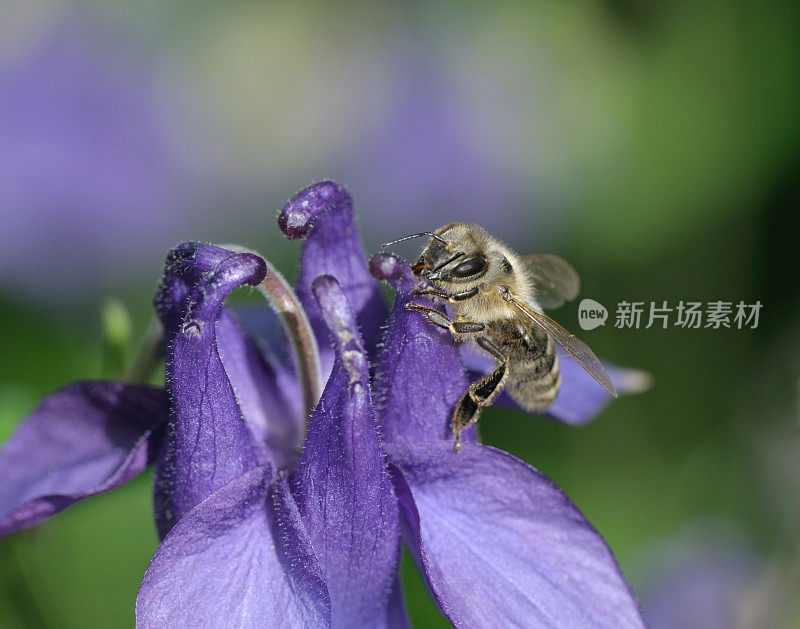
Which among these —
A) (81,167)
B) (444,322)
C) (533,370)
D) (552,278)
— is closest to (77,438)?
(444,322)

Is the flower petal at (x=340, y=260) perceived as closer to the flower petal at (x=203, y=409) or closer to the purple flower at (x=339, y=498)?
the purple flower at (x=339, y=498)

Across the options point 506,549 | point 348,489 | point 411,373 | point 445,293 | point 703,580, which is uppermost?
point 445,293

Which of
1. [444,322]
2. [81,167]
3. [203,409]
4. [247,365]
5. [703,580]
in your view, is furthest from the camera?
[81,167]

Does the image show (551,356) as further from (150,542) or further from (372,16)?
(372,16)

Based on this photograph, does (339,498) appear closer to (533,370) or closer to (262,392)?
(262,392)

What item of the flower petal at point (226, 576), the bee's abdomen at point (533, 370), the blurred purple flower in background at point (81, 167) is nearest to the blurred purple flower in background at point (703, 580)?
the bee's abdomen at point (533, 370)

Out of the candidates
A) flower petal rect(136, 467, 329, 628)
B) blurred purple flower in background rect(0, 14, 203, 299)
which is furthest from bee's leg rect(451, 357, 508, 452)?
blurred purple flower in background rect(0, 14, 203, 299)

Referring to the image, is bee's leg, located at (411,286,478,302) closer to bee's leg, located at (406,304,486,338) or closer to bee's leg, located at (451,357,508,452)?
bee's leg, located at (406,304,486,338)
